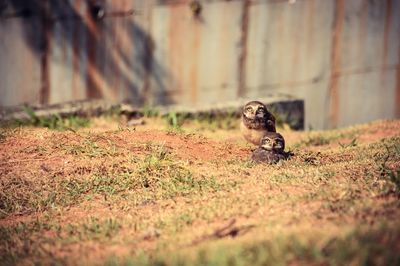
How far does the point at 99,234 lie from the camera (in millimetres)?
4973

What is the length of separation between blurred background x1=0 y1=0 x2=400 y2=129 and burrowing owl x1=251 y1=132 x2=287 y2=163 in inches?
120

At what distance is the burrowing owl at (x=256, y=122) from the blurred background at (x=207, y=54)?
110 inches

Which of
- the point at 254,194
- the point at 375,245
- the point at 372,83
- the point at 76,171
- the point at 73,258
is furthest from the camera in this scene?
the point at 372,83

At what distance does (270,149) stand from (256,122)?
0.30 metres

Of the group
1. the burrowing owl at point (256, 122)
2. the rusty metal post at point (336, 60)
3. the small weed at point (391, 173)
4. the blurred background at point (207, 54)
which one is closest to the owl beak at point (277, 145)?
the burrowing owl at point (256, 122)

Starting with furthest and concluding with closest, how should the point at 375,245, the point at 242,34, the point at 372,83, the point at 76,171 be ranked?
the point at 372,83 < the point at 242,34 < the point at 76,171 < the point at 375,245

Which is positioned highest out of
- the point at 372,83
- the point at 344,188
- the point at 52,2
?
the point at 52,2

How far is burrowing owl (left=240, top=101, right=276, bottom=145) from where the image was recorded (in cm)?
637

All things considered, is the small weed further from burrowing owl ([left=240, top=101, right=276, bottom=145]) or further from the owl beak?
burrowing owl ([left=240, top=101, right=276, bottom=145])

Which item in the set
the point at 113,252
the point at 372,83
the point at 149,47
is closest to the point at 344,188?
the point at 113,252

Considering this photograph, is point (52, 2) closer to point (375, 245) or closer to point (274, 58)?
point (274, 58)

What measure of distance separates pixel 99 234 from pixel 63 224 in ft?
1.24

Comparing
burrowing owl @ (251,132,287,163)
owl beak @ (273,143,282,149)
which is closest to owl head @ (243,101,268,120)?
burrowing owl @ (251,132,287,163)

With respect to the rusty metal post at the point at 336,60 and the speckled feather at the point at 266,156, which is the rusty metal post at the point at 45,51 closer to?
the rusty metal post at the point at 336,60
